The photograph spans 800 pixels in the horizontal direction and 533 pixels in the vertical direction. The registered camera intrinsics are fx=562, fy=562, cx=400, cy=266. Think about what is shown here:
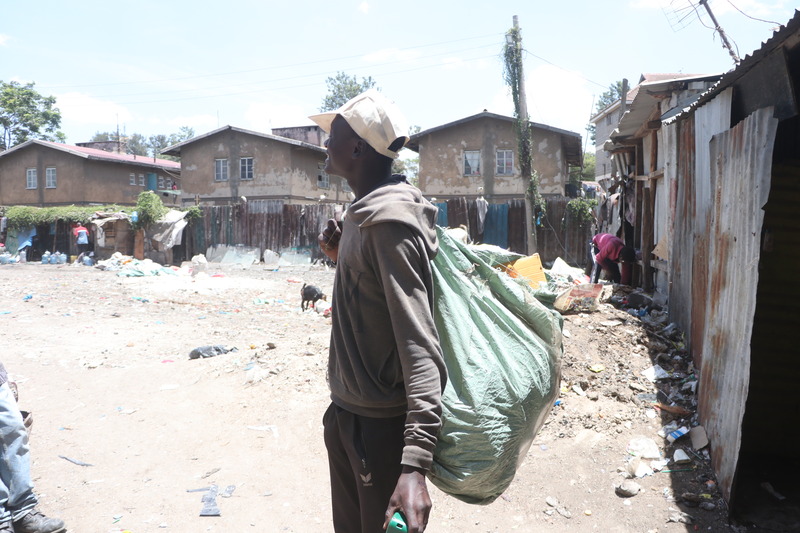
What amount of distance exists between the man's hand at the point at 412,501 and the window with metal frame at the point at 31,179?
3324 centimetres

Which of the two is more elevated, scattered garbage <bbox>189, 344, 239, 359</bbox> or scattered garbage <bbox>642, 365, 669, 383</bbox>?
scattered garbage <bbox>642, 365, 669, 383</bbox>

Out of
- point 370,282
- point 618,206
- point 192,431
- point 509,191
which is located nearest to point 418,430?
point 370,282

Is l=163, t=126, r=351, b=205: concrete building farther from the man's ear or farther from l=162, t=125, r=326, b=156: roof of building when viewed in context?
the man's ear

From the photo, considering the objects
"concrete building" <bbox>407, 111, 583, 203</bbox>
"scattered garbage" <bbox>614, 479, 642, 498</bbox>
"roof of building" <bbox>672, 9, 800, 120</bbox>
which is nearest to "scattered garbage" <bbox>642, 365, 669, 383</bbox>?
"scattered garbage" <bbox>614, 479, 642, 498</bbox>

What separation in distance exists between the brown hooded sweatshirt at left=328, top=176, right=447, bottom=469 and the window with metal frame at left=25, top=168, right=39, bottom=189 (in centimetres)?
3293

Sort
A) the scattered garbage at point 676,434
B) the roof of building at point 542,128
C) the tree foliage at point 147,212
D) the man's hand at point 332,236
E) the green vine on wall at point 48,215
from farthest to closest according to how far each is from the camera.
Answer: the green vine on wall at point 48,215, the tree foliage at point 147,212, the roof of building at point 542,128, the scattered garbage at point 676,434, the man's hand at point 332,236

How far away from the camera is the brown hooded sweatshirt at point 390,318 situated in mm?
1405

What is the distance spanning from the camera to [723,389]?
127 inches

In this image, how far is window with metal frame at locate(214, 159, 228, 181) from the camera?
24.6 m

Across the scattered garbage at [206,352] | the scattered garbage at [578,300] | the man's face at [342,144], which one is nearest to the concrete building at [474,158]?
the scattered garbage at [578,300]

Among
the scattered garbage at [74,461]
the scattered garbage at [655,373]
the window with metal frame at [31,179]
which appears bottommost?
the scattered garbage at [74,461]

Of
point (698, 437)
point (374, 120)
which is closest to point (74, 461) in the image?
point (374, 120)

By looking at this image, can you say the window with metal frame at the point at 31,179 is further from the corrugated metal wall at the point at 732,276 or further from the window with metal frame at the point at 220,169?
the corrugated metal wall at the point at 732,276

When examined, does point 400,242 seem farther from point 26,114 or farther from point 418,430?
point 26,114
